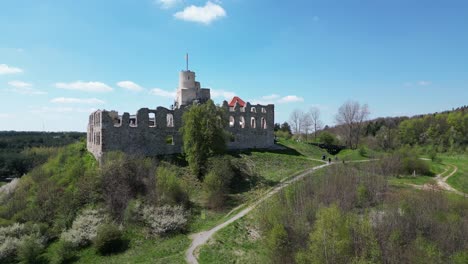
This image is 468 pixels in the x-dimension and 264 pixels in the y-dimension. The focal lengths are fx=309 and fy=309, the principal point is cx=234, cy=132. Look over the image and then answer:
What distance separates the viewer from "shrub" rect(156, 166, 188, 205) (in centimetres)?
2166

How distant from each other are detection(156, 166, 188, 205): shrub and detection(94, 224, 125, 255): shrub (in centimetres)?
380

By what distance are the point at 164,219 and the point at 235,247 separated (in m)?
5.57

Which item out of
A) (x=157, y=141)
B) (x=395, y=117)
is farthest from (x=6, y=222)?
(x=395, y=117)

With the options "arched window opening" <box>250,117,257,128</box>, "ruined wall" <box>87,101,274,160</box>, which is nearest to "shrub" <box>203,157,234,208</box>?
"ruined wall" <box>87,101,274,160</box>

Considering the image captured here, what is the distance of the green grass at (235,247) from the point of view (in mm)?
15320

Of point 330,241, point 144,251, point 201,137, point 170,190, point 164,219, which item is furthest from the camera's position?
point 201,137

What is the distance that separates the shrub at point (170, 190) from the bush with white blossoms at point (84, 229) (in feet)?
13.3

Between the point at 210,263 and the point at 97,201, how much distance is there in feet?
40.2

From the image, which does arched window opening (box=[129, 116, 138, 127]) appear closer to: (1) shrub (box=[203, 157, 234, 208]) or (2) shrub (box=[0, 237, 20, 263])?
(1) shrub (box=[203, 157, 234, 208])

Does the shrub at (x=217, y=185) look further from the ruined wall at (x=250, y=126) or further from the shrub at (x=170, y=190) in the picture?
the ruined wall at (x=250, y=126)

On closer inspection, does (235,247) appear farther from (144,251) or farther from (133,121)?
(133,121)

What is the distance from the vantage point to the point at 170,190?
2175cm

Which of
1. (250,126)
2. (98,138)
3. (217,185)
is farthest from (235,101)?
(217,185)

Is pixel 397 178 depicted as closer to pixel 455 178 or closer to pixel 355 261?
pixel 455 178
